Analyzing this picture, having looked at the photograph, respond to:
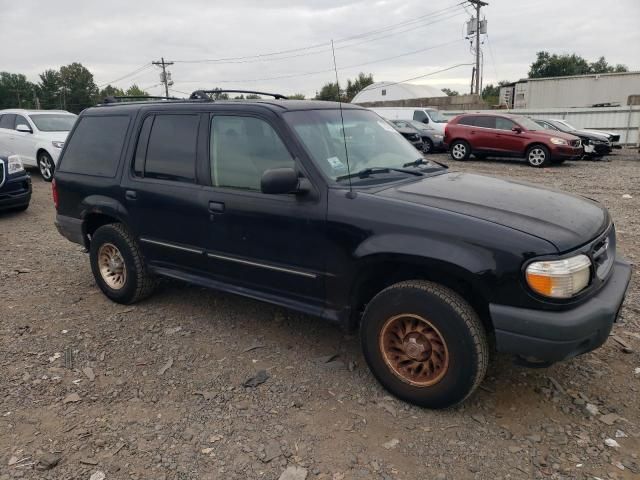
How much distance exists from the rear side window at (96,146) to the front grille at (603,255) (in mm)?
3678

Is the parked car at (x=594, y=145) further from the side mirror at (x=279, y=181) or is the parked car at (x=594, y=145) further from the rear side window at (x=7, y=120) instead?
the rear side window at (x=7, y=120)

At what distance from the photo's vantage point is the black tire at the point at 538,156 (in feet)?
47.0

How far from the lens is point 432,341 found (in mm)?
2863

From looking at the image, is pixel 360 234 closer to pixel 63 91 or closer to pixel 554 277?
pixel 554 277

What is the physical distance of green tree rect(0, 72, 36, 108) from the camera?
265 feet

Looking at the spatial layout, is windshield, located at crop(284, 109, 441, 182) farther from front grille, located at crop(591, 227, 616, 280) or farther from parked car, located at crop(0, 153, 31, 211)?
parked car, located at crop(0, 153, 31, 211)

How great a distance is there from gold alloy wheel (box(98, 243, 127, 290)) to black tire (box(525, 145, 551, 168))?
13.2 m

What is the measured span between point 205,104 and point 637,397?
3.55 meters

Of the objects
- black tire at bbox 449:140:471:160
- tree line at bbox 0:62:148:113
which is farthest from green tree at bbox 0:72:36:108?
black tire at bbox 449:140:471:160

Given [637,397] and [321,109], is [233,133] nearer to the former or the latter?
[321,109]

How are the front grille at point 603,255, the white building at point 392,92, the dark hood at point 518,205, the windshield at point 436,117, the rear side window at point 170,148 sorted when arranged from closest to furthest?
the dark hood at point 518,205
the front grille at point 603,255
the rear side window at point 170,148
the windshield at point 436,117
the white building at point 392,92

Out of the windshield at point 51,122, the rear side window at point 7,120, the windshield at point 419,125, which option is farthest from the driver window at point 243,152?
the windshield at point 419,125

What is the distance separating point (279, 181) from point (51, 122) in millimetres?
11321

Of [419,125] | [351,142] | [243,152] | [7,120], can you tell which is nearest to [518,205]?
[351,142]
